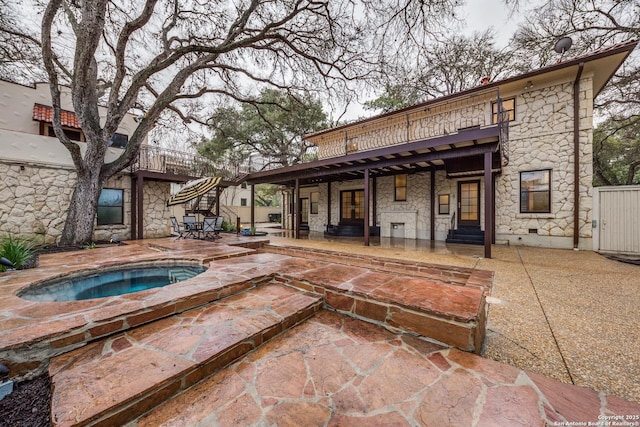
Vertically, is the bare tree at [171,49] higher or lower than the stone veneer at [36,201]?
higher

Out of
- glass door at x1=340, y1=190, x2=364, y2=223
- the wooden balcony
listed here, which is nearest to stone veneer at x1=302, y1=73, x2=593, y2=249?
glass door at x1=340, y1=190, x2=364, y2=223

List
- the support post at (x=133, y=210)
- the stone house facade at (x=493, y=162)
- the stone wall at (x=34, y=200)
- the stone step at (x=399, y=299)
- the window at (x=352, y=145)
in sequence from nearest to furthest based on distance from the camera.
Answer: the stone step at (x=399, y=299)
the stone house facade at (x=493, y=162)
the stone wall at (x=34, y=200)
the support post at (x=133, y=210)
the window at (x=352, y=145)

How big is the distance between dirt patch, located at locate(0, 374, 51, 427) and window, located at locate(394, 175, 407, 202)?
10.4 m

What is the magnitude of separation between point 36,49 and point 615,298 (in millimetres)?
15567

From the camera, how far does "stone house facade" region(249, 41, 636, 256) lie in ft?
21.4

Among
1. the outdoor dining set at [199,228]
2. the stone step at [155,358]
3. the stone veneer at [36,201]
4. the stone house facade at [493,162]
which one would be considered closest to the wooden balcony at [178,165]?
the stone veneer at [36,201]

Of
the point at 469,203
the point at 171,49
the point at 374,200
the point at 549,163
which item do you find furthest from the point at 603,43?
the point at 171,49

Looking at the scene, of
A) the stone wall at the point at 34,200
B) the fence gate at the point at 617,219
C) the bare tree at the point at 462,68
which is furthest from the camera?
the bare tree at the point at 462,68

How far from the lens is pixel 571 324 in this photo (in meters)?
2.46

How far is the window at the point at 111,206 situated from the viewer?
847 centimetres

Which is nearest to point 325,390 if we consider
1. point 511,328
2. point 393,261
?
point 511,328

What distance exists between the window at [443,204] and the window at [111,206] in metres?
12.4

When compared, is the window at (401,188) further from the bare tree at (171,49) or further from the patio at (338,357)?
the patio at (338,357)

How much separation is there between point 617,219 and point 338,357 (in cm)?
921
